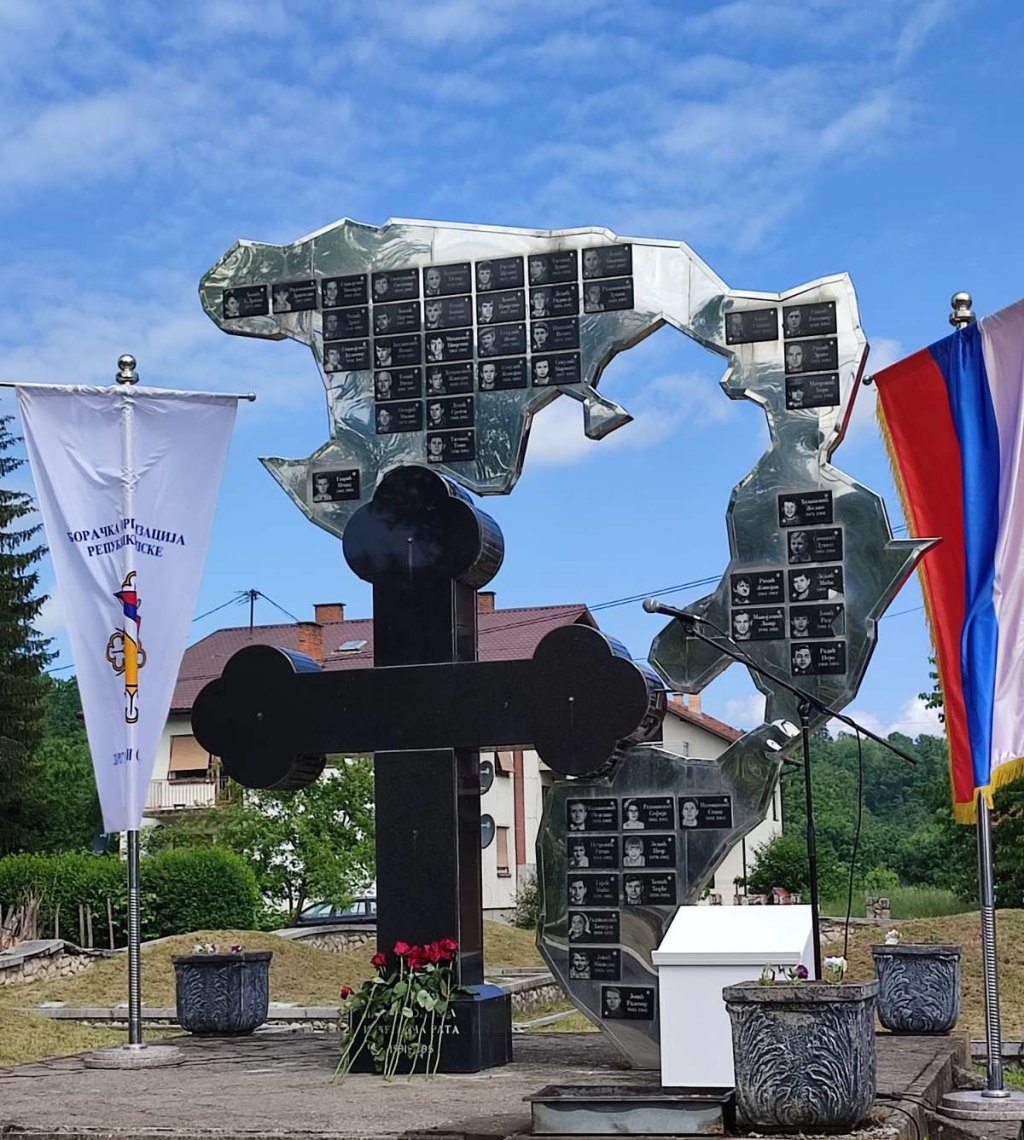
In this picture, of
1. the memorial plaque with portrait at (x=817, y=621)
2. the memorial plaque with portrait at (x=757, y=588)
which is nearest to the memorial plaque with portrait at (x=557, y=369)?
the memorial plaque with portrait at (x=757, y=588)

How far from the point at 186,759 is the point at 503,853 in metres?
7.86

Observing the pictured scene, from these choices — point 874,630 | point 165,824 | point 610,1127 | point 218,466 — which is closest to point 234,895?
A: point 165,824

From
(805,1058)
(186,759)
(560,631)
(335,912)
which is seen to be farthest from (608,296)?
(186,759)

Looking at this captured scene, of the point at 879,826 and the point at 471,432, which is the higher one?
the point at 471,432

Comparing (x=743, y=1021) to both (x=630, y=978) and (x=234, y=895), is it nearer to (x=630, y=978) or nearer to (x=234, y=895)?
(x=630, y=978)

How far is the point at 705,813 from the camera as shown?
10.6 metres

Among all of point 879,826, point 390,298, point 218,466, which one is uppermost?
point 390,298

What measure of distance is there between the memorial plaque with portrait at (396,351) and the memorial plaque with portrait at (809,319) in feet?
8.67

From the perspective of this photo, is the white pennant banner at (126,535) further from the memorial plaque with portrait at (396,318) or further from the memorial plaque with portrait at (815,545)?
the memorial plaque with portrait at (815,545)

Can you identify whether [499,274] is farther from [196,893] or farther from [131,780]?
[196,893]

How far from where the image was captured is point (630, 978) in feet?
34.8

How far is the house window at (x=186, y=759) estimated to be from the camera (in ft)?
123

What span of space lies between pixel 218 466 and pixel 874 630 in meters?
4.80

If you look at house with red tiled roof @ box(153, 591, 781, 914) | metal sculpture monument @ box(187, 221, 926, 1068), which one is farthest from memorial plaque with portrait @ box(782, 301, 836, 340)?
house with red tiled roof @ box(153, 591, 781, 914)
